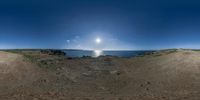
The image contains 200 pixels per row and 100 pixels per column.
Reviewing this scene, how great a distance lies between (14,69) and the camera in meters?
27.2

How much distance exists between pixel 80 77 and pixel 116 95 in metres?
9.37

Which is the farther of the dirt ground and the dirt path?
the dirt path

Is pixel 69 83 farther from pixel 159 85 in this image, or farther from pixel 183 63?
pixel 183 63

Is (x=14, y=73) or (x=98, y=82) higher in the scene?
(x=14, y=73)

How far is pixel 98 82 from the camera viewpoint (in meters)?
26.3

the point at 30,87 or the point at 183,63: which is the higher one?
the point at 183,63

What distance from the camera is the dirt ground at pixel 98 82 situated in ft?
64.3

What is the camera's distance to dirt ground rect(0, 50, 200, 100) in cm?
1961

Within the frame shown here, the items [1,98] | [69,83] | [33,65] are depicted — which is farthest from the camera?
[33,65]

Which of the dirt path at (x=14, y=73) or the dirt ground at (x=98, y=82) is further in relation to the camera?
the dirt path at (x=14, y=73)

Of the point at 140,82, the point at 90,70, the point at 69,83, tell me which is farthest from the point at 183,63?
the point at 69,83

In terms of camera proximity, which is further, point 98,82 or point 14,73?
point 98,82

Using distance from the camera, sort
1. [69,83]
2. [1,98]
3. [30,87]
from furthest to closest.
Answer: [69,83]
[30,87]
[1,98]

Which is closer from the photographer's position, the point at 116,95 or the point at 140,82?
the point at 116,95
